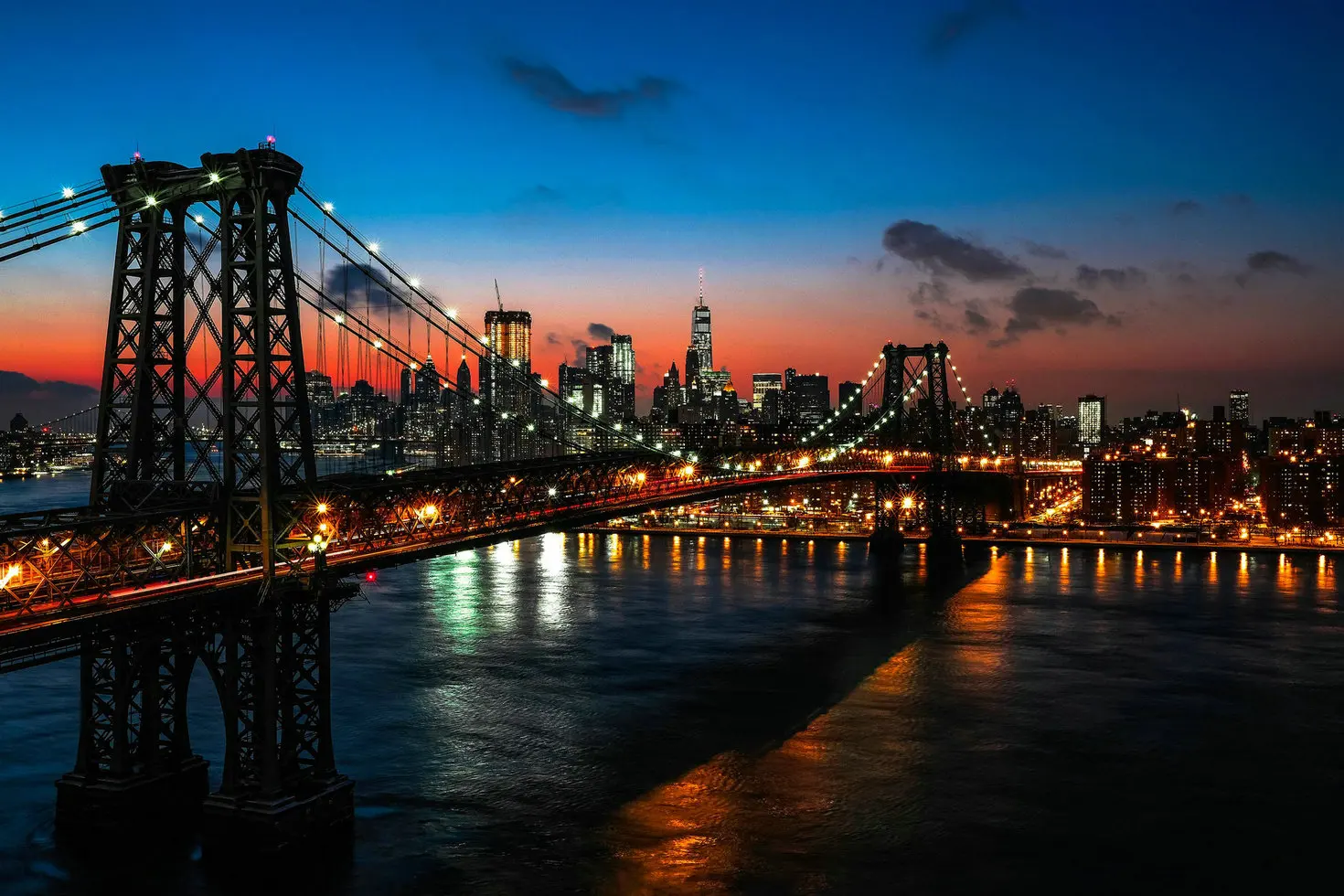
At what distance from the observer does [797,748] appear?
Answer: 33.1 metres

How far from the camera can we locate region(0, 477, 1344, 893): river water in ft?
79.4

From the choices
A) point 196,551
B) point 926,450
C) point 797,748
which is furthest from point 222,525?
point 926,450

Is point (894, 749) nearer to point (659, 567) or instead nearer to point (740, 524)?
point (659, 567)

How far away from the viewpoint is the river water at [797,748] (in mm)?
24203

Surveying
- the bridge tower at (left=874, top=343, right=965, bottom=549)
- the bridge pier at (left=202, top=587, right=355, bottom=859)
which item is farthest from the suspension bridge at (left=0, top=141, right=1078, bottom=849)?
the bridge tower at (left=874, top=343, right=965, bottom=549)

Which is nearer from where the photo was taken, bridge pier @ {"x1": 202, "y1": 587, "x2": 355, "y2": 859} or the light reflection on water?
bridge pier @ {"x1": 202, "y1": 587, "x2": 355, "y2": 859}

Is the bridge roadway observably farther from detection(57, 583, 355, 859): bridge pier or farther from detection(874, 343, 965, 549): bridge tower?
detection(874, 343, 965, 549): bridge tower

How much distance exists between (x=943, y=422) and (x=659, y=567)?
33281 mm

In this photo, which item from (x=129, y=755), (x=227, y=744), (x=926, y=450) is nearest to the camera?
A: (x=227, y=744)

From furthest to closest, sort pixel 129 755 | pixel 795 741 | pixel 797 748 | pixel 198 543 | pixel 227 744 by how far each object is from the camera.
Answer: pixel 795 741, pixel 797 748, pixel 198 543, pixel 129 755, pixel 227 744

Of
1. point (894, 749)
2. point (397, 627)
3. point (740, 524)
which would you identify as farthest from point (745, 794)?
point (740, 524)

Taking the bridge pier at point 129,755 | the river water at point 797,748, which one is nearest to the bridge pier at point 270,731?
the river water at point 797,748

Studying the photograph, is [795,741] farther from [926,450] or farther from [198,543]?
[926,450]

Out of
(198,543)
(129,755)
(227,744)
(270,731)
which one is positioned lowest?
(129,755)
